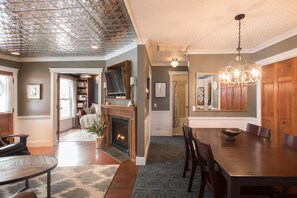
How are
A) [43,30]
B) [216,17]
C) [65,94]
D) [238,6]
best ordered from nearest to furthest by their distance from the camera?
[238,6], [216,17], [43,30], [65,94]

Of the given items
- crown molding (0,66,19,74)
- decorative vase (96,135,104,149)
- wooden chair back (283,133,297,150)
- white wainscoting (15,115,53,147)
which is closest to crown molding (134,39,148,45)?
decorative vase (96,135,104,149)

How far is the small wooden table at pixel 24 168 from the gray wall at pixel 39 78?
8.99 ft

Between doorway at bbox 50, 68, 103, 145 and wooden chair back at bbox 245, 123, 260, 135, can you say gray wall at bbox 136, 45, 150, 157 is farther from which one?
wooden chair back at bbox 245, 123, 260, 135

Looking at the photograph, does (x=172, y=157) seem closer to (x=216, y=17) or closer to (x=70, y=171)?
(x=70, y=171)

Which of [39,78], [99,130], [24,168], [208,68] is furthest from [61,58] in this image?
[208,68]

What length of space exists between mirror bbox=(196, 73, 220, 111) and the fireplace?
1.86 m

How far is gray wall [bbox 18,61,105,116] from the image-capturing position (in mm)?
4754

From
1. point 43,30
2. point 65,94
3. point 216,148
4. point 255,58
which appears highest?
point 43,30

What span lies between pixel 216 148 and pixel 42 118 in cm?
479

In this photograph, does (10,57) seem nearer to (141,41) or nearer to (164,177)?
(141,41)

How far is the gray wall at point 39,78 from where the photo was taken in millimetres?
4754

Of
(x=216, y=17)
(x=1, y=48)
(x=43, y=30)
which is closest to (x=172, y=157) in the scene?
(x=216, y=17)

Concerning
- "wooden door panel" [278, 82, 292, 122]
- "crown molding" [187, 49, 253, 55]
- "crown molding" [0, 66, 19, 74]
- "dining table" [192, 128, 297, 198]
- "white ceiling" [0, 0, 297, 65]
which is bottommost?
"dining table" [192, 128, 297, 198]

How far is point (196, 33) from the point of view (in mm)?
3125
